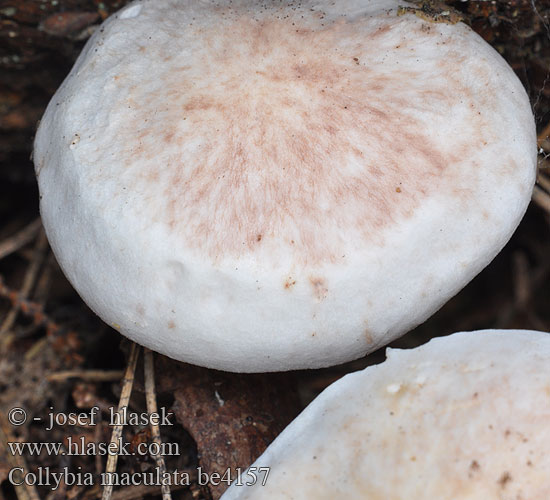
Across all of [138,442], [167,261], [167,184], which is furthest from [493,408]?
[138,442]

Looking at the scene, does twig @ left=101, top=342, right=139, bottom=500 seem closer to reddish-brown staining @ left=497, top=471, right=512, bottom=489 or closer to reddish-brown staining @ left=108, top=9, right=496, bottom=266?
reddish-brown staining @ left=108, top=9, right=496, bottom=266

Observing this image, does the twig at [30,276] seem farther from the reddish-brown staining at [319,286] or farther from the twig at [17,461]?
the reddish-brown staining at [319,286]

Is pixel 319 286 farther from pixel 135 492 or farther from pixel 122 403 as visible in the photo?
pixel 135 492

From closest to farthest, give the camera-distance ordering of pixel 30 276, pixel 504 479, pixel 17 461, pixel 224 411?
pixel 504 479, pixel 224 411, pixel 17 461, pixel 30 276

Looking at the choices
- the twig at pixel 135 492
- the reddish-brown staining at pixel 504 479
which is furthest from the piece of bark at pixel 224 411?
the reddish-brown staining at pixel 504 479

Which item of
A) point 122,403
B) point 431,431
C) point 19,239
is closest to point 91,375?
point 122,403

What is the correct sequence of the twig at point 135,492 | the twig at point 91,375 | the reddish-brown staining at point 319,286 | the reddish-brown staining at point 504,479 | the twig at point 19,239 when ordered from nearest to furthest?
the reddish-brown staining at point 504,479 < the reddish-brown staining at point 319,286 < the twig at point 135,492 < the twig at point 91,375 < the twig at point 19,239

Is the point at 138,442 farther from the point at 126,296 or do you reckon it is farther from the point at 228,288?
the point at 228,288
